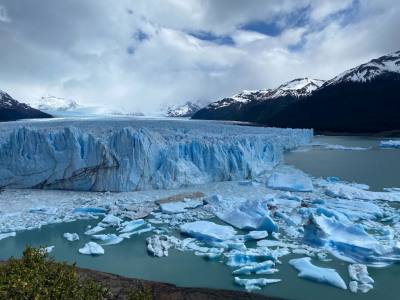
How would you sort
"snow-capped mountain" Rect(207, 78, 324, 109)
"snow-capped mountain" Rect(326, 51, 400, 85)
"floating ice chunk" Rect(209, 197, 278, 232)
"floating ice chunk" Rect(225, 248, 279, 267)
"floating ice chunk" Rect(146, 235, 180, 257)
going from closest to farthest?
1. "floating ice chunk" Rect(225, 248, 279, 267)
2. "floating ice chunk" Rect(146, 235, 180, 257)
3. "floating ice chunk" Rect(209, 197, 278, 232)
4. "snow-capped mountain" Rect(326, 51, 400, 85)
5. "snow-capped mountain" Rect(207, 78, 324, 109)

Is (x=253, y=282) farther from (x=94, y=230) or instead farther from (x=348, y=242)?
(x=94, y=230)

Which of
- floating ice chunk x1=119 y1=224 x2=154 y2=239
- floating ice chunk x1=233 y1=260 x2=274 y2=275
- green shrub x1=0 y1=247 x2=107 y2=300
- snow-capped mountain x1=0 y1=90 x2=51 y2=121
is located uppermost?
snow-capped mountain x1=0 y1=90 x2=51 y2=121

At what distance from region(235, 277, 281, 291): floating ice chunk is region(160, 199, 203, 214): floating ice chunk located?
3.58 metres

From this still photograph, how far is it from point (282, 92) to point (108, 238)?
9141cm

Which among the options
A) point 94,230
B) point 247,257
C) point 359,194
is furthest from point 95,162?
point 359,194

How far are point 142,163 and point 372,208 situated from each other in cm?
680

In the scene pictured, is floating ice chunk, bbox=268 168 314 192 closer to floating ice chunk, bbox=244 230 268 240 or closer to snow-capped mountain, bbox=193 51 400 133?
floating ice chunk, bbox=244 230 268 240

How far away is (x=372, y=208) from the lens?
8.66 metres

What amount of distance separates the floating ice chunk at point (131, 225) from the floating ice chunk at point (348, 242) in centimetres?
347

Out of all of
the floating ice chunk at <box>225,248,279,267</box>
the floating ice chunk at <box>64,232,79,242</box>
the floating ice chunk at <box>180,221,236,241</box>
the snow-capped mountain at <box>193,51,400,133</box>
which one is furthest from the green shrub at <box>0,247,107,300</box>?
the snow-capped mountain at <box>193,51,400,133</box>

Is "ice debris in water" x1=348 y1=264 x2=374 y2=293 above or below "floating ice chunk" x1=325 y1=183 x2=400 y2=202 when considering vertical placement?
below

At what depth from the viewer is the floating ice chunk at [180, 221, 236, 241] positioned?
22.6 ft

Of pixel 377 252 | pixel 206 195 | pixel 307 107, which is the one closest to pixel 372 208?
pixel 377 252

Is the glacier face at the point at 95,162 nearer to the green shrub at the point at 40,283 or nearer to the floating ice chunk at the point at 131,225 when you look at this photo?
the floating ice chunk at the point at 131,225
